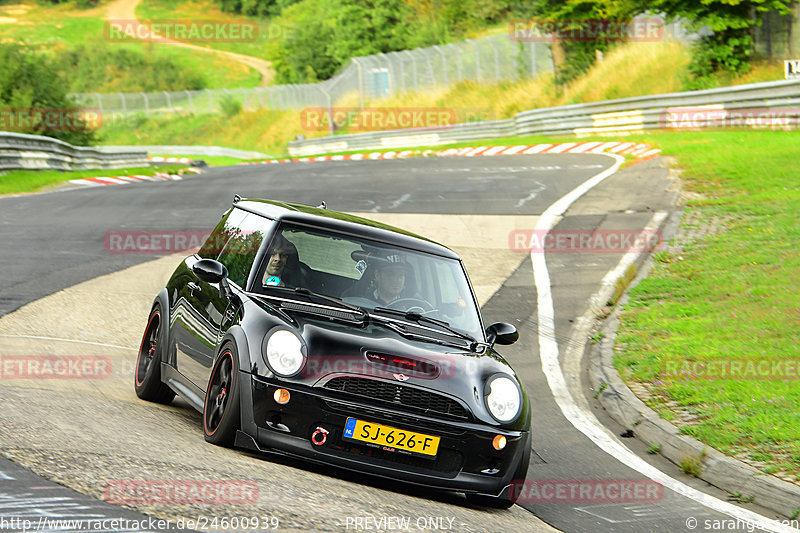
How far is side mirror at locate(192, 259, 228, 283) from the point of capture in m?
6.64

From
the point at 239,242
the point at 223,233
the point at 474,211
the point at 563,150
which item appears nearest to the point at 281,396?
the point at 239,242

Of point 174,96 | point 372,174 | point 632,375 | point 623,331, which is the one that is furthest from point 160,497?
point 174,96

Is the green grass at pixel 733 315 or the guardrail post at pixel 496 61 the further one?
the guardrail post at pixel 496 61

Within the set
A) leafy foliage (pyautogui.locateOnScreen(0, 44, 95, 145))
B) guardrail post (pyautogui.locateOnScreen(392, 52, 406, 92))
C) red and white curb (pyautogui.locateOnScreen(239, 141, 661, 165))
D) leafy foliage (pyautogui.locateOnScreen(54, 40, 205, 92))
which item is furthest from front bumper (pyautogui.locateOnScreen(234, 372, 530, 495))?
leafy foliage (pyautogui.locateOnScreen(54, 40, 205, 92))

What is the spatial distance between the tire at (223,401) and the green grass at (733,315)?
355 centimetres

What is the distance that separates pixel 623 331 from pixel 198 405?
5735mm

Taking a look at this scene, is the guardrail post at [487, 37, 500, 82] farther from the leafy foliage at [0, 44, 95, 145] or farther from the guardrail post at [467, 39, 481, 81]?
the leafy foliage at [0, 44, 95, 145]

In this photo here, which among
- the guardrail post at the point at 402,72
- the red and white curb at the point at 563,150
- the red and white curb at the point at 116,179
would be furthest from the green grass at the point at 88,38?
the red and white curb at the point at 116,179

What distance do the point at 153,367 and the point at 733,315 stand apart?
20.4 ft

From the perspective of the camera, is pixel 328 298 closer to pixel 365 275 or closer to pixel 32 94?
pixel 365 275

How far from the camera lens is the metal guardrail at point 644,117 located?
2566 cm

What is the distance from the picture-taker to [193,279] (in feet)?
24.5

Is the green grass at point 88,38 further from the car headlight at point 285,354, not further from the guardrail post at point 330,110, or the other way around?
the car headlight at point 285,354

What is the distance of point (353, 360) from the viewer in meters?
5.70
